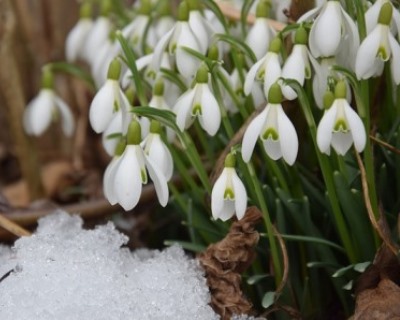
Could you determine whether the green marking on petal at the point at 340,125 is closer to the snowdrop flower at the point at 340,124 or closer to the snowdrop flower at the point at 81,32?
the snowdrop flower at the point at 340,124

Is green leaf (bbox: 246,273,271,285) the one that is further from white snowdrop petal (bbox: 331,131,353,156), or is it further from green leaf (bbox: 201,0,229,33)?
green leaf (bbox: 201,0,229,33)

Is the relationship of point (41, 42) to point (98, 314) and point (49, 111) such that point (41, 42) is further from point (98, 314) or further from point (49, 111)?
point (98, 314)

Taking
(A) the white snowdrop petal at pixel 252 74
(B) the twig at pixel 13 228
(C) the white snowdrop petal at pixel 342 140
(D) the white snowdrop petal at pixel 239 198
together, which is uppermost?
(A) the white snowdrop petal at pixel 252 74

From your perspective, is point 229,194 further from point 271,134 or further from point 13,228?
point 13,228

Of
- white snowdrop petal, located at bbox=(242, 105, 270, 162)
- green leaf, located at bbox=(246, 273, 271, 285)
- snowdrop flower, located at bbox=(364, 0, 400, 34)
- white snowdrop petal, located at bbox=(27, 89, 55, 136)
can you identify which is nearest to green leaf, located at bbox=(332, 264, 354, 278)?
green leaf, located at bbox=(246, 273, 271, 285)

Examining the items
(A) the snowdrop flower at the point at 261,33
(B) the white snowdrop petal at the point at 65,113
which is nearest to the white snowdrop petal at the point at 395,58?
(A) the snowdrop flower at the point at 261,33

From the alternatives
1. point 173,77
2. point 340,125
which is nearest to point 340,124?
point 340,125

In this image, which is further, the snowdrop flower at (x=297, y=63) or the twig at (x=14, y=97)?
the twig at (x=14, y=97)

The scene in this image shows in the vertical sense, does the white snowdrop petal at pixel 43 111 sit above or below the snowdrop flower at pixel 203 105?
below
